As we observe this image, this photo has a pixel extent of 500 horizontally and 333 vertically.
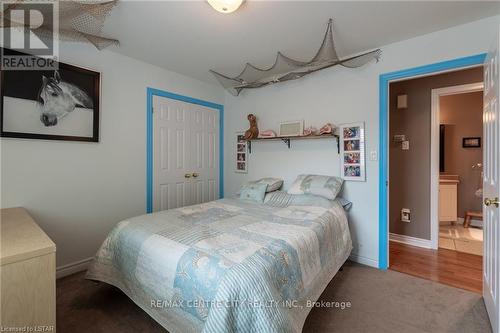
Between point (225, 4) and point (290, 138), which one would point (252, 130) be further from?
point (225, 4)

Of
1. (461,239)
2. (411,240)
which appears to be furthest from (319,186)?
(461,239)

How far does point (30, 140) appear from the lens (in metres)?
2.08

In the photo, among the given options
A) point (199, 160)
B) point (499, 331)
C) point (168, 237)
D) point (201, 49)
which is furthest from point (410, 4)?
point (199, 160)

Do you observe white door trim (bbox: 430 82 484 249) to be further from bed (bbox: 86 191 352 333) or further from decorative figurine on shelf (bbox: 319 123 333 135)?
bed (bbox: 86 191 352 333)

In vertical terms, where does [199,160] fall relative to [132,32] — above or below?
below

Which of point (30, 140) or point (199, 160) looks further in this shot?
point (199, 160)

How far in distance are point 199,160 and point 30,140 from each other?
1.91 meters

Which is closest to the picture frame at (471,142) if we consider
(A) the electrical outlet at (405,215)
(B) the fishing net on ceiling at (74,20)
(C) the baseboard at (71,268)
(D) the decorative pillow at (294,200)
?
(A) the electrical outlet at (405,215)

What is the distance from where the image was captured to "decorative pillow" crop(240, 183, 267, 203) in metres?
2.83

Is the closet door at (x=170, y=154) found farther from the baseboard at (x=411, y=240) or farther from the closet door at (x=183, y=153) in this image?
the baseboard at (x=411, y=240)

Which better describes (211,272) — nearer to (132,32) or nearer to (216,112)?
(132,32)

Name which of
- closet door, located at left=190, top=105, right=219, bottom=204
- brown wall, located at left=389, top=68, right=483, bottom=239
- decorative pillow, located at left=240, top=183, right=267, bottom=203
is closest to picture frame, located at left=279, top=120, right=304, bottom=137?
decorative pillow, located at left=240, top=183, right=267, bottom=203

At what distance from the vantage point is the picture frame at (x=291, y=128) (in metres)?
3.04

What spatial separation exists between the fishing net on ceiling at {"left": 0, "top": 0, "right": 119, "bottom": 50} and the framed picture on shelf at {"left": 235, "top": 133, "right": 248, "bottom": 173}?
209 centimetres
